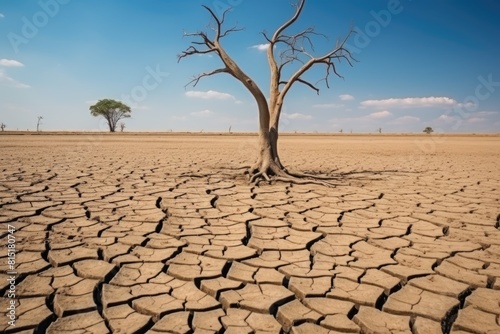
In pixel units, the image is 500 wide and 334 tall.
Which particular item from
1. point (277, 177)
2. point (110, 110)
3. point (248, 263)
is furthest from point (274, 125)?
point (110, 110)

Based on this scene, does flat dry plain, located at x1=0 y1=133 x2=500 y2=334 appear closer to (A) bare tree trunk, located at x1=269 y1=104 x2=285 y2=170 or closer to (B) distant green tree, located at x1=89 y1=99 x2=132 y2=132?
(A) bare tree trunk, located at x1=269 y1=104 x2=285 y2=170

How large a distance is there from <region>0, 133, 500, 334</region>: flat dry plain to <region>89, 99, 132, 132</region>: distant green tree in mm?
49093

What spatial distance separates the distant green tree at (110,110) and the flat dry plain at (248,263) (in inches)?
1933

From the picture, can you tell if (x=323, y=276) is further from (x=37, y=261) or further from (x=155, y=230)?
(x=37, y=261)

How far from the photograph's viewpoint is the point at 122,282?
205cm

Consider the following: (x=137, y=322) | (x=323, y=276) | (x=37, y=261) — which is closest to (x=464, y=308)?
(x=323, y=276)

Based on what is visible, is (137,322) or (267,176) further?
(267,176)

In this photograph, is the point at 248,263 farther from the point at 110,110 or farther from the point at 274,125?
the point at 110,110

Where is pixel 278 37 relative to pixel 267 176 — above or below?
above

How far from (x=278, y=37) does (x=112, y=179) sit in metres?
4.50

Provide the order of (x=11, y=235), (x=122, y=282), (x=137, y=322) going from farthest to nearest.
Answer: (x=11, y=235), (x=122, y=282), (x=137, y=322)

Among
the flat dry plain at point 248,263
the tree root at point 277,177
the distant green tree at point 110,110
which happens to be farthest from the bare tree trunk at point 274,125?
the distant green tree at point 110,110

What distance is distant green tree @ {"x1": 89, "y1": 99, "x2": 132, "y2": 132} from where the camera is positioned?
159 ft

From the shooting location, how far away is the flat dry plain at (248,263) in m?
1.70
